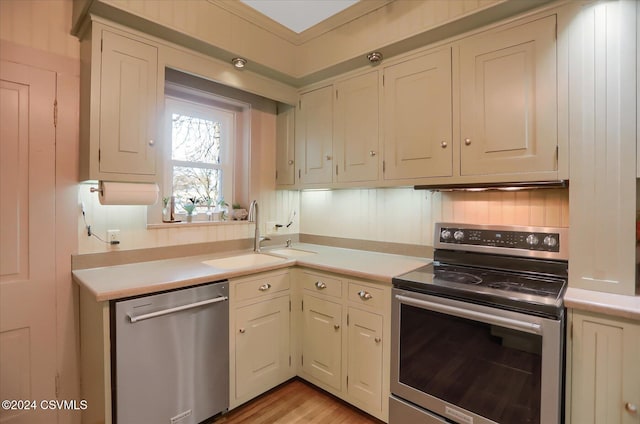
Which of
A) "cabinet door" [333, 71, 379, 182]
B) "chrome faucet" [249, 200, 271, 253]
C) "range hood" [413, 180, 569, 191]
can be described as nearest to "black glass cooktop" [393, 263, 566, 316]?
"range hood" [413, 180, 569, 191]

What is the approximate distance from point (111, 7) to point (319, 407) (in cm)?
259

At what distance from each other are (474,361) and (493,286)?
14.4 inches

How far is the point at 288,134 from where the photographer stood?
9.40 feet

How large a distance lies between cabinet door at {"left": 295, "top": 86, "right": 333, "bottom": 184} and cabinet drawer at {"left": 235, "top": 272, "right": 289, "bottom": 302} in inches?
33.9

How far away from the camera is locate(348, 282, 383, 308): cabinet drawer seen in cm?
186

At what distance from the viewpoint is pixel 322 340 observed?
216cm

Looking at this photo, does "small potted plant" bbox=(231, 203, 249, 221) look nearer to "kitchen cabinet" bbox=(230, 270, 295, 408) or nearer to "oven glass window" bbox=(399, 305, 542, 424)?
"kitchen cabinet" bbox=(230, 270, 295, 408)

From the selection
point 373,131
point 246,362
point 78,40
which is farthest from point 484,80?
point 78,40

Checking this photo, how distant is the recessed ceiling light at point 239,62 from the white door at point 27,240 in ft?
3.43

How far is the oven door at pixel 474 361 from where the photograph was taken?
4.34 ft

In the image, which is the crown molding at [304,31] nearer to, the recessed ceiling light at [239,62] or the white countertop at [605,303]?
the recessed ceiling light at [239,62]

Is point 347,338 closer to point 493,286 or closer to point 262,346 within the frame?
point 262,346

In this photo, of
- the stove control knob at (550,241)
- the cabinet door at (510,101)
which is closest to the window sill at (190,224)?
the cabinet door at (510,101)

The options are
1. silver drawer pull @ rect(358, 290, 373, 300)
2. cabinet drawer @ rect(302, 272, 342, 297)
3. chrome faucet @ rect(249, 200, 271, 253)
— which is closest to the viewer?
silver drawer pull @ rect(358, 290, 373, 300)
